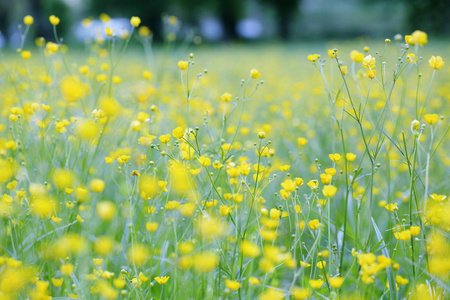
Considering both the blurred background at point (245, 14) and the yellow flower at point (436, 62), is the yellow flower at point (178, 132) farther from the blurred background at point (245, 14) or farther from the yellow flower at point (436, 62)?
the blurred background at point (245, 14)

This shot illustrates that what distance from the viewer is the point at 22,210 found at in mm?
1463

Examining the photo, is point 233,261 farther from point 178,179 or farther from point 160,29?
point 160,29

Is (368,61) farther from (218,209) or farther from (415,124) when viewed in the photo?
(218,209)

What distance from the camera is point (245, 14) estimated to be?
63.7 ft

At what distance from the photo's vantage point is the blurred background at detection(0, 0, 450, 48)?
14441 millimetres

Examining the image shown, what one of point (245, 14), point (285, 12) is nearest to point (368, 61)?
point (285, 12)

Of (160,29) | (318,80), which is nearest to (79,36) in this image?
(160,29)

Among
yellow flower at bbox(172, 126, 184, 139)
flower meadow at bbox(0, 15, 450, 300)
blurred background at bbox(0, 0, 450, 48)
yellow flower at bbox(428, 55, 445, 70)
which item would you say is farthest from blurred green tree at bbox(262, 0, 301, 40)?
yellow flower at bbox(172, 126, 184, 139)

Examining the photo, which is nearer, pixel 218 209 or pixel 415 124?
pixel 415 124

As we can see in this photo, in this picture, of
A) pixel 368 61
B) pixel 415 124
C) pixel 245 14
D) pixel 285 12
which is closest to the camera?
pixel 415 124

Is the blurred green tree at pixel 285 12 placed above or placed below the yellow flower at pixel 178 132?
below

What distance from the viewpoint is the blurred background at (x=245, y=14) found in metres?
14.4

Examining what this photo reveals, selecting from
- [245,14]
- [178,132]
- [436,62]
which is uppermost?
[436,62]

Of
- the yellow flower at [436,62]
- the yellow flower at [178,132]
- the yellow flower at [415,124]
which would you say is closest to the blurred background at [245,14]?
the yellow flower at [436,62]
